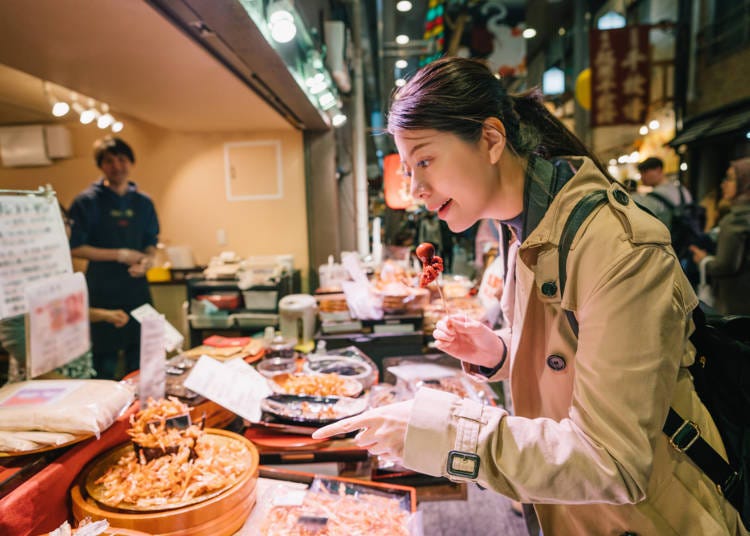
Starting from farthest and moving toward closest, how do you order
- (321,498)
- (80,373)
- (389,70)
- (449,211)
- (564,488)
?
(389,70)
(80,373)
(321,498)
(449,211)
(564,488)

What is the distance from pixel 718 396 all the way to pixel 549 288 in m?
0.54

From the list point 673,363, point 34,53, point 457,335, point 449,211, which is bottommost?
point 457,335

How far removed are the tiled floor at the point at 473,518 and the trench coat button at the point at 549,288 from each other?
122 centimetres

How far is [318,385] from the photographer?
2248 millimetres

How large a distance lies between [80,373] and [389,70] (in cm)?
1086

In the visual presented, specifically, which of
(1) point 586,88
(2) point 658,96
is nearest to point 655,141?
(2) point 658,96

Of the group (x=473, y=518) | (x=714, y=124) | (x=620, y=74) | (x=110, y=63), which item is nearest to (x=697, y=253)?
(x=620, y=74)

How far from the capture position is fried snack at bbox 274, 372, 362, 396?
7.21ft

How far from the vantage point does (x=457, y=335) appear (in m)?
1.58

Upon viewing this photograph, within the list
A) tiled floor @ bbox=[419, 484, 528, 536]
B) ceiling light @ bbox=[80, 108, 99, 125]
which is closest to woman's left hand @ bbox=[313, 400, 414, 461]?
tiled floor @ bbox=[419, 484, 528, 536]

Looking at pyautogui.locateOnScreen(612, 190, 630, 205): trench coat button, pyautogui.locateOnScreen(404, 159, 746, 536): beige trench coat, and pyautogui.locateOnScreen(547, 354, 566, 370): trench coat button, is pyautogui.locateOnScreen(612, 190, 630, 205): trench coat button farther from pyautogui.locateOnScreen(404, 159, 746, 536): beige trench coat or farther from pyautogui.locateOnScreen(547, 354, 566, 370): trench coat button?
pyautogui.locateOnScreen(547, 354, 566, 370): trench coat button

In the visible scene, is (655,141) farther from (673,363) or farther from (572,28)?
(673,363)

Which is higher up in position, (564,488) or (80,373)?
(564,488)

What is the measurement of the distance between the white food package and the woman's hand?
21.5ft
